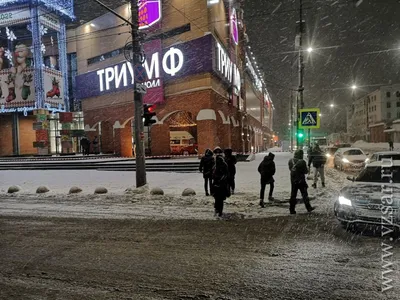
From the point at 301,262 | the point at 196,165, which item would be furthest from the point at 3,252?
the point at 196,165

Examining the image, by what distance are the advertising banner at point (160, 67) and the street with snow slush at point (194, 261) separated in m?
13.6

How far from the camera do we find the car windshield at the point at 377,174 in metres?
6.56

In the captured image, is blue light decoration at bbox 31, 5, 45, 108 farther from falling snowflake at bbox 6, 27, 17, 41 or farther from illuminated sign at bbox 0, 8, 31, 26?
falling snowflake at bbox 6, 27, 17, 41

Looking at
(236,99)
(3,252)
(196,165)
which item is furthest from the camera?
(236,99)

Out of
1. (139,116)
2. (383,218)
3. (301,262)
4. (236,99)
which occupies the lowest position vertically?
(301,262)

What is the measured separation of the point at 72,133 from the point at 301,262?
34.3 m

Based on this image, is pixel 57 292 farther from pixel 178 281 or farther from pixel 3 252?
pixel 3 252

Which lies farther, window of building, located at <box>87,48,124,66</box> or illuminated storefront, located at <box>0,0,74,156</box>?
illuminated storefront, located at <box>0,0,74,156</box>

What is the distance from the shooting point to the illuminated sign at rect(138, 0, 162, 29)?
24336mm

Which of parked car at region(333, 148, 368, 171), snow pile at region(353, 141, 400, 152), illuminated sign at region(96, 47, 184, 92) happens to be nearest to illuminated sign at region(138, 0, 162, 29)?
illuminated sign at region(96, 47, 184, 92)

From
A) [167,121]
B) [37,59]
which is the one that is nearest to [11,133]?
[37,59]

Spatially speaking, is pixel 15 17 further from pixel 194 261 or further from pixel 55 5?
pixel 194 261

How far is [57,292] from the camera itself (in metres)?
3.82

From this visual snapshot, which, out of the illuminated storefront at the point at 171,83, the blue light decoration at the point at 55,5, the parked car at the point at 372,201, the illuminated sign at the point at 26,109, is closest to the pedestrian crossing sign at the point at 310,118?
the parked car at the point at 372,201
